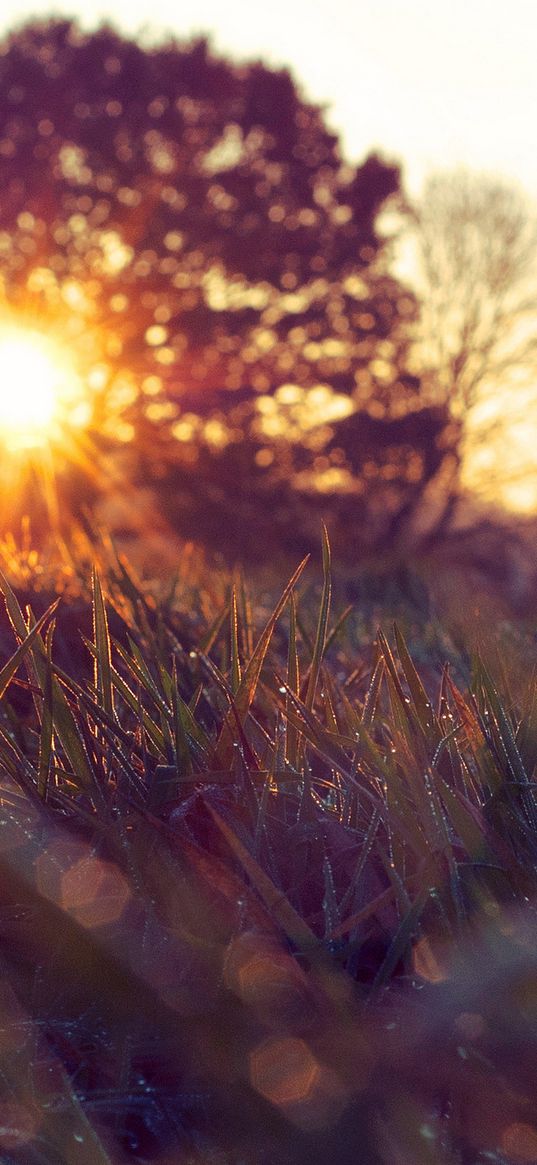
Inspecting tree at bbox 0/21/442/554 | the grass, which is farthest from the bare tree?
the grass

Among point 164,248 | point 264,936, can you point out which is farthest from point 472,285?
point 264,936

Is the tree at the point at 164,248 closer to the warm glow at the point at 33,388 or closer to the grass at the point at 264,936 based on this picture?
the warm glow at the point at 33,388

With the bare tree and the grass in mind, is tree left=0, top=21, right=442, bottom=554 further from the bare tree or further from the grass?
the grass

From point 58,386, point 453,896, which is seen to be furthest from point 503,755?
point 58,386

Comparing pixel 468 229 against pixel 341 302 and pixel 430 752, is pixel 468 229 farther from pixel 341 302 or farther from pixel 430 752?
pixel 430 752

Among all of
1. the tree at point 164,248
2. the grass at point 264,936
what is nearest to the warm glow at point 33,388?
the tree at point 164,248

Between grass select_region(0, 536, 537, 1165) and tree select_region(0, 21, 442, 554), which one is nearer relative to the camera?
grass select_region(0, 536, 537, 1165)
